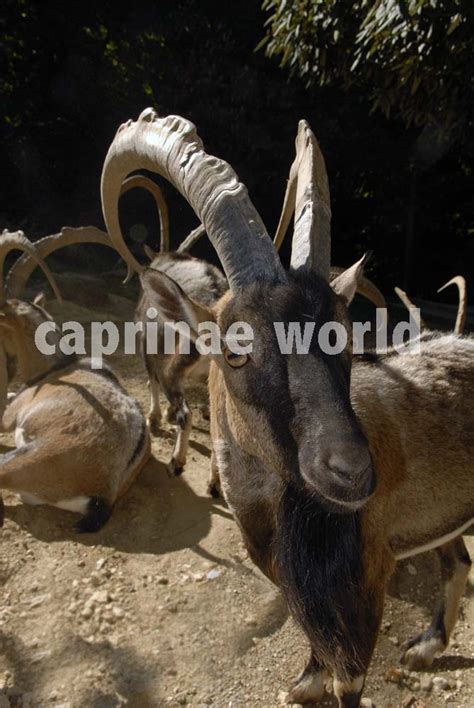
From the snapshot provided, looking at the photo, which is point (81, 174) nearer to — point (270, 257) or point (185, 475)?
point (185, 475)

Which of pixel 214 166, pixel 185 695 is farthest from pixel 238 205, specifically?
pixel 185 695

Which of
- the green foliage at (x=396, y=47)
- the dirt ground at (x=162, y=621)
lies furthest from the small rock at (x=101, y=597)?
the green foliage at (x=396, y=47)

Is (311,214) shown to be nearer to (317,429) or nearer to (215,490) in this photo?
(317,429)

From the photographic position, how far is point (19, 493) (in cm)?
423

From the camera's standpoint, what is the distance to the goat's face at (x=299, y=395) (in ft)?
6.39

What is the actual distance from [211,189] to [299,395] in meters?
1.02

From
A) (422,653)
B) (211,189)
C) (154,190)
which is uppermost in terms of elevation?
(154,190)

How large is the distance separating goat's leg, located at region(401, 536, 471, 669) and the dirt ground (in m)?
0.08

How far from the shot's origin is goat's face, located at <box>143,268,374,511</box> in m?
1.95

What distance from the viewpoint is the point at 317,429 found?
199 cm

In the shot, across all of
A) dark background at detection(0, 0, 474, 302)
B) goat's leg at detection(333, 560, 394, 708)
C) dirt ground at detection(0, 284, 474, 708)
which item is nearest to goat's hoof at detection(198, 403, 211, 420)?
dirt ground at detection(0, 284, 474, 708)

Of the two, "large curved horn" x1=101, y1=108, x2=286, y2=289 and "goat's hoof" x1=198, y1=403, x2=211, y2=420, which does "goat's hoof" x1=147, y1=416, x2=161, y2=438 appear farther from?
"large curved horn" x1=101, y1=108, x2=286, y2=289

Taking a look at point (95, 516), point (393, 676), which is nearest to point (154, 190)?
point (95, 516)

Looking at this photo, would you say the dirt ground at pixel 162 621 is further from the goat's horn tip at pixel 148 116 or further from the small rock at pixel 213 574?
the goat's horn tip at pixel 148 116
